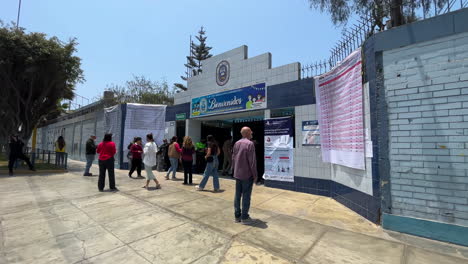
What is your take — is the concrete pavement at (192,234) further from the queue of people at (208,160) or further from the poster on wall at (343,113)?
the poster on wall at (343,113)

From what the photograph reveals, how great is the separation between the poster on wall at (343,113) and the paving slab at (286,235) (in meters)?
1.76

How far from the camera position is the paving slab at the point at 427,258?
2828 millimetres

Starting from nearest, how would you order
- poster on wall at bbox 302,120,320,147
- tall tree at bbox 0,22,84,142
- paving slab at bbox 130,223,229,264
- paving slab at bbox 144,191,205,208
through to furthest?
paving slab at bbox 130,223,229,264 < paving slab at bbox 144,191,205,208 < poster on wall at bbox 302,120,320,147 < tall tree at bbox 0,22,84,142

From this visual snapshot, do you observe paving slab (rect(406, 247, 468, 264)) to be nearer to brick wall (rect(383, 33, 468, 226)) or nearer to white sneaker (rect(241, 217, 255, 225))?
brick wall (rect(383, 33, 468, 226))

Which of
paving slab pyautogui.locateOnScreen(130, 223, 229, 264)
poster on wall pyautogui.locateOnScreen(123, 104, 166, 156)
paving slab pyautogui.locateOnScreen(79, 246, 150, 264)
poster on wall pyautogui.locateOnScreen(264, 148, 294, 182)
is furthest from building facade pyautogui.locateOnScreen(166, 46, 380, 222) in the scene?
paving slab pyautogui.locateOnScreen(79, 246, 150, 264)

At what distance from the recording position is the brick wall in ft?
11.0

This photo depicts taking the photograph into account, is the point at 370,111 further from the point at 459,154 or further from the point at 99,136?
the point at 99,136

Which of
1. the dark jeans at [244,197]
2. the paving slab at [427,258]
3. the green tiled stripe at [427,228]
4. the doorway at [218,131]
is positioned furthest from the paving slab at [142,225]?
the doorway at [218,131]

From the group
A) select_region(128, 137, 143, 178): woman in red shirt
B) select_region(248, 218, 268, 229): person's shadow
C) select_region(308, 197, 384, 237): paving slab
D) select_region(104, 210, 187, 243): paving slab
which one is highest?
select_region(128, 137, 143, 178): woman in red shirt

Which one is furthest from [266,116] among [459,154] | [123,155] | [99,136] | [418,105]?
[99,136]

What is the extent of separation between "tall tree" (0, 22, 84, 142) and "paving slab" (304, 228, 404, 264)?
52.4ft

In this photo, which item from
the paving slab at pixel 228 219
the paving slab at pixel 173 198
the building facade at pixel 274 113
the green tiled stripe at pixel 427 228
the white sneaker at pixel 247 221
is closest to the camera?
the green tiled stripe at pixel 427 228

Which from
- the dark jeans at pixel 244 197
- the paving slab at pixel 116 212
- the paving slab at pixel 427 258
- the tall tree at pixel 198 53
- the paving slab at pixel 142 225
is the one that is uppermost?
the tall tree at pixel 198 53

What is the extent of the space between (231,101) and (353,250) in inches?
258
